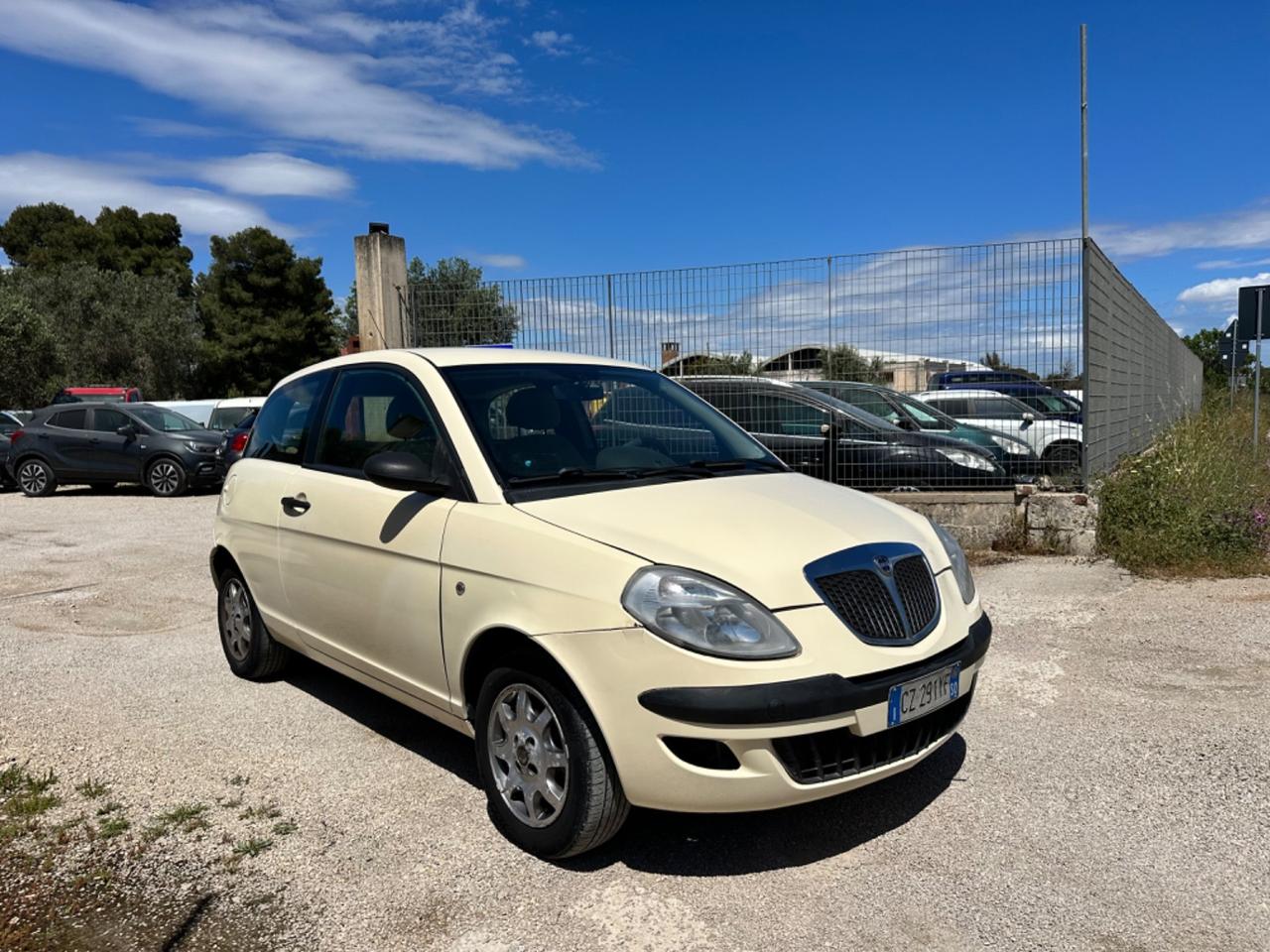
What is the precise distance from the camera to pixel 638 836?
3.31 m

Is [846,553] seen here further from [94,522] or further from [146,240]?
[146,240]

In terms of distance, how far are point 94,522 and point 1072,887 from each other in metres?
12.6

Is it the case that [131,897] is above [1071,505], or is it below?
below

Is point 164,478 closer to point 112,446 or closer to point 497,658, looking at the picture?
point 112,446

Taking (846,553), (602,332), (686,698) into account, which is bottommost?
(686,698)

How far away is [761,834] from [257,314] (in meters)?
46.7

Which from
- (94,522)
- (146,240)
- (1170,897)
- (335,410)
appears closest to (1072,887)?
(1170,897)

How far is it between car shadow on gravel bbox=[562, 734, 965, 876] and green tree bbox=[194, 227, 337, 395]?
4334 centimetres

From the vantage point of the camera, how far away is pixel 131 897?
9.60 feet

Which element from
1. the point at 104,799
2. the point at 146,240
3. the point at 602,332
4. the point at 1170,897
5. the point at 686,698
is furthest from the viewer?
the point at 146,240

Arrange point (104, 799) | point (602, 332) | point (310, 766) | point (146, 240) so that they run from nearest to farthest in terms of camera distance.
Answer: point (104, 799) < point (310, 766) < point (602, 332) < point (146, 240)

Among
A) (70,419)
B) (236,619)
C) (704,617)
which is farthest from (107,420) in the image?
(704,617)

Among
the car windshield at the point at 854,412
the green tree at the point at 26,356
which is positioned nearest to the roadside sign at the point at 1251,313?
the car windshield at the point at 854,412

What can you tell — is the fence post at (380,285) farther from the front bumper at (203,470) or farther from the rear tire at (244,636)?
the front bumper at (203,470)
